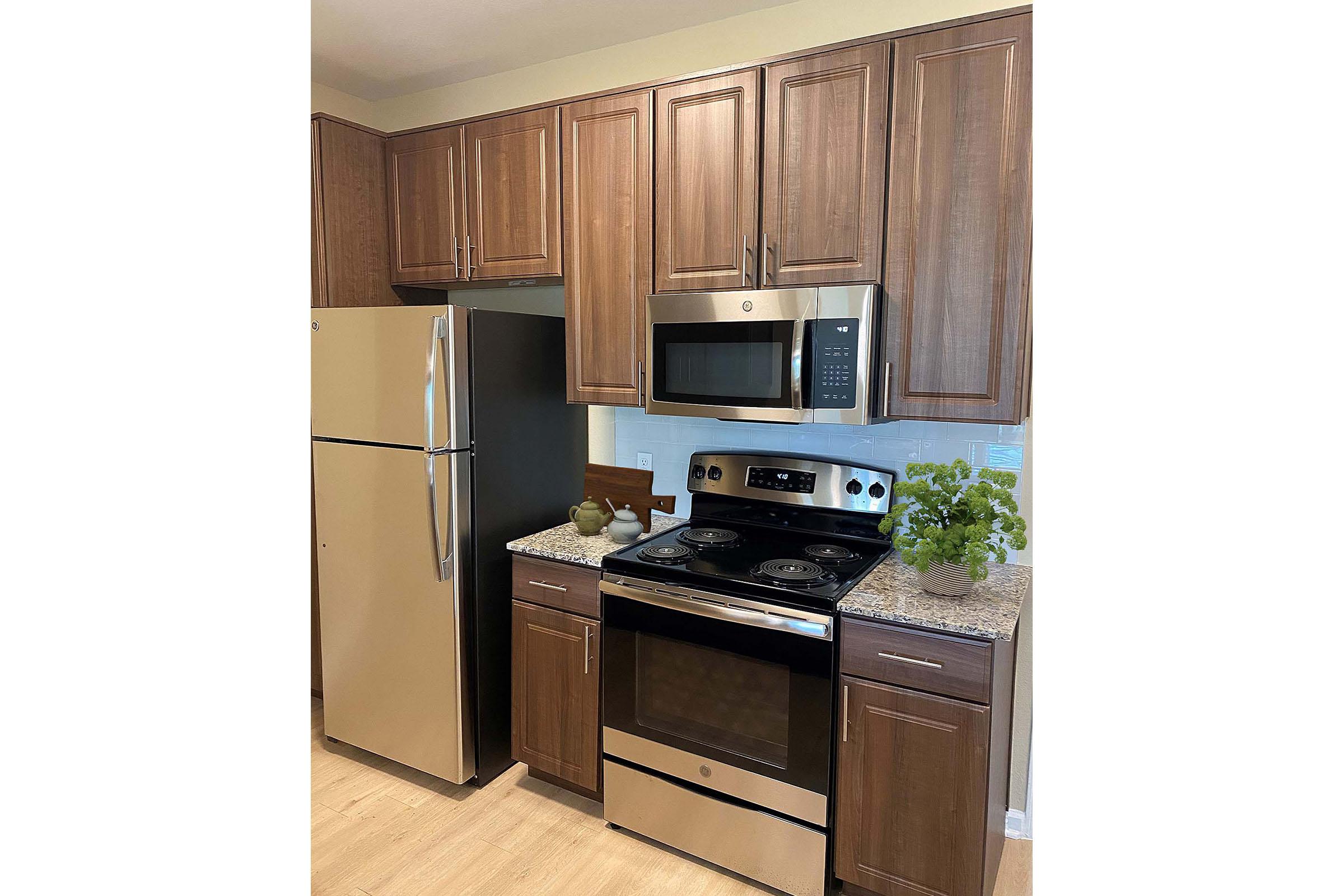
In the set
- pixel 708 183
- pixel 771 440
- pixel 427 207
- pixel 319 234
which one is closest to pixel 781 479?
→ pixel 771 440

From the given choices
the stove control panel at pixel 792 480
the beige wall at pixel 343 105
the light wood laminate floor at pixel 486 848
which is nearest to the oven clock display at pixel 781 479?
the stove control panel at pixel 792 480

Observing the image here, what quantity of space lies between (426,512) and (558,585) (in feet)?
1.68

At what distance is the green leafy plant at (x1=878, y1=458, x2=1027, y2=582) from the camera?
1.84m

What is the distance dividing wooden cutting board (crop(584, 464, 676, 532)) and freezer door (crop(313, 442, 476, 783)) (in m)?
0.47

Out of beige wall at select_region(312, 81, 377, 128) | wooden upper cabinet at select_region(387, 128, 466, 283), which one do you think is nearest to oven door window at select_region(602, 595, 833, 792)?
wooden upper cabinet at select_region(387, 128, 466, 283)

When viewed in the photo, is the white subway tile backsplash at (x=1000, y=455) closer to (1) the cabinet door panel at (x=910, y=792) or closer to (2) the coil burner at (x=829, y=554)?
(2) the coil burner at (x=829, y=554)

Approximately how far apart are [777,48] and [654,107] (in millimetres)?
502

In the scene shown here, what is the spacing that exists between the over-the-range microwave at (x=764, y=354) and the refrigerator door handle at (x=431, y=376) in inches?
26.6

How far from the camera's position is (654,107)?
7.77ft

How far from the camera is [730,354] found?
7.39ft

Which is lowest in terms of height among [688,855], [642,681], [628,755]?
[688,855]
